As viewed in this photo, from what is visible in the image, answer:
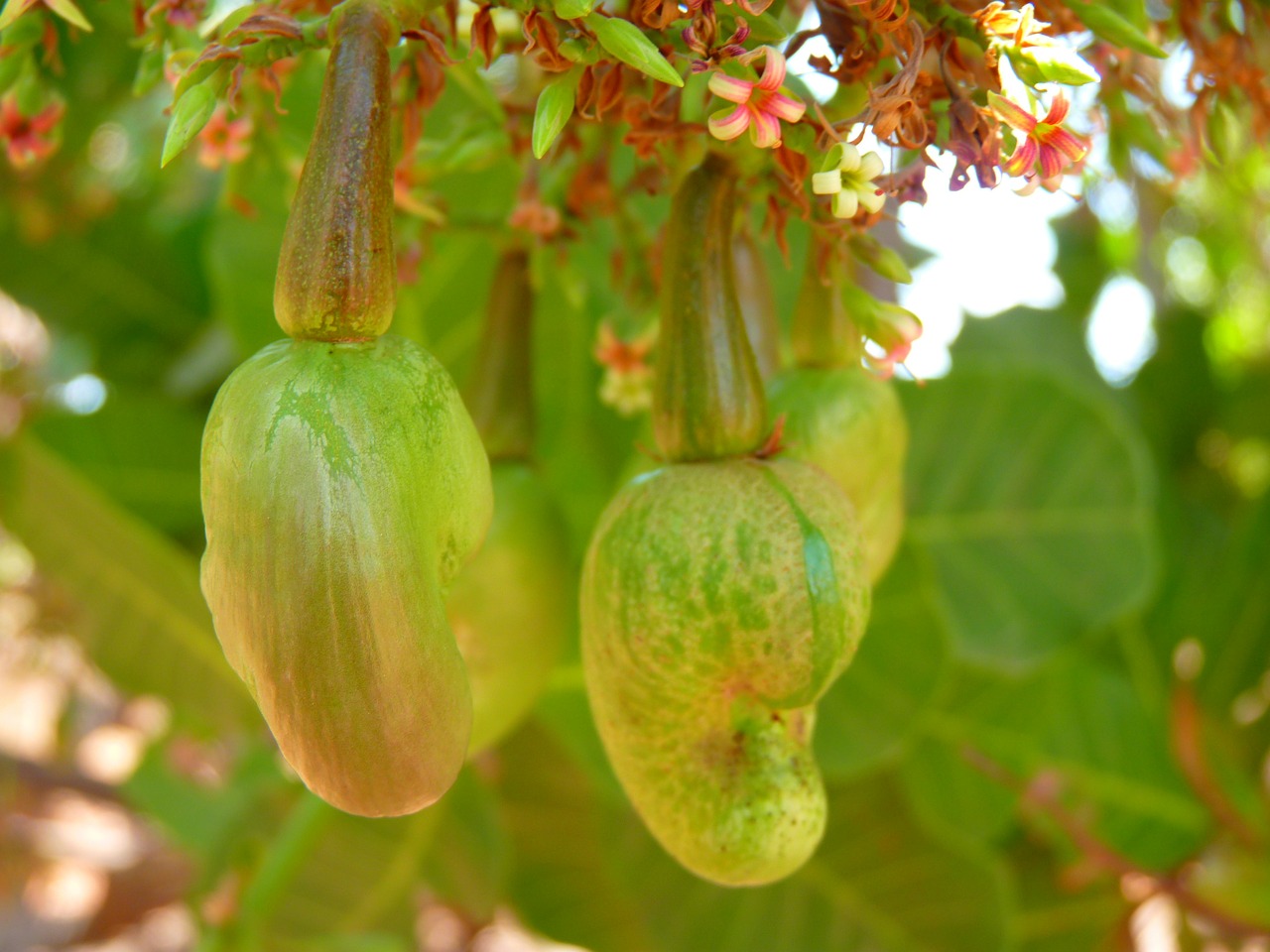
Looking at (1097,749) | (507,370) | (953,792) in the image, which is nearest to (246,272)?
(507,370)

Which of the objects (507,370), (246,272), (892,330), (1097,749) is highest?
(892,330)

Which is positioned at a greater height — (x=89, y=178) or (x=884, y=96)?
(x=884, y=96)

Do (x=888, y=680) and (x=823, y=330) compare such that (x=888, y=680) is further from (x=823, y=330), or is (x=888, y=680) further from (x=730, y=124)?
(x=730, y=124)

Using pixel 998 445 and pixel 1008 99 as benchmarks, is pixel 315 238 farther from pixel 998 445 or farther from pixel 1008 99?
pixel 998 445

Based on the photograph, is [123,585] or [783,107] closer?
[783,107]

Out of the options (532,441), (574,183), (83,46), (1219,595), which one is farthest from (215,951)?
(1219,595)

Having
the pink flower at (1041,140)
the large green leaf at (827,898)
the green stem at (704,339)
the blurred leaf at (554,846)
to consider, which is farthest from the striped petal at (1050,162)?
the blurred leaf at (554,846)
